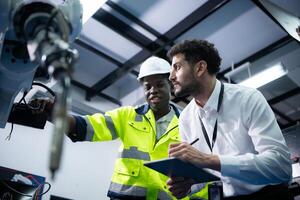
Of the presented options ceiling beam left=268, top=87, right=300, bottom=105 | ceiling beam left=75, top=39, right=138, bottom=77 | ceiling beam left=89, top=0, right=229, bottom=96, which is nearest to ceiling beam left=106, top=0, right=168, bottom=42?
ceiling beam left=89, top=0, right=229, bottom=96

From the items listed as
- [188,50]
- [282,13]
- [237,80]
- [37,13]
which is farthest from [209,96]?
[237,80]

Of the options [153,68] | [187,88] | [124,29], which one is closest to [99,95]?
[124,29]

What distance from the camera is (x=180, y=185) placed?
1.42m

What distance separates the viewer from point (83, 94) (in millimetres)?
5504

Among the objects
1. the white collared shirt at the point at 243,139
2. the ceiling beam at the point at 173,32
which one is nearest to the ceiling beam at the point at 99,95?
the ceiling beam at the point at 173,32

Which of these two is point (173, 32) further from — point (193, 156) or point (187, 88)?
point (193, 156)

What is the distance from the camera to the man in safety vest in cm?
169

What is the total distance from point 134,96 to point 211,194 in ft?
13.8

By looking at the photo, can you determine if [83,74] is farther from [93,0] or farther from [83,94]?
[93,0]

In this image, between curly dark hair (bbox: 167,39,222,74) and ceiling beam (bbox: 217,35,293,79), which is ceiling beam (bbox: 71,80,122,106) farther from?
curly dark hair (bbox: 167,39,222,74)

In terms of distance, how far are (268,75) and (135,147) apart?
116 inches

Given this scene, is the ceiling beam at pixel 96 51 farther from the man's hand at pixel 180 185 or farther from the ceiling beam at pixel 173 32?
the man's hand at pixel 180 185

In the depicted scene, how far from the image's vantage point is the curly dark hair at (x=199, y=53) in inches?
75.0

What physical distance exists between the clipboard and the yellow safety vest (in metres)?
0.44
